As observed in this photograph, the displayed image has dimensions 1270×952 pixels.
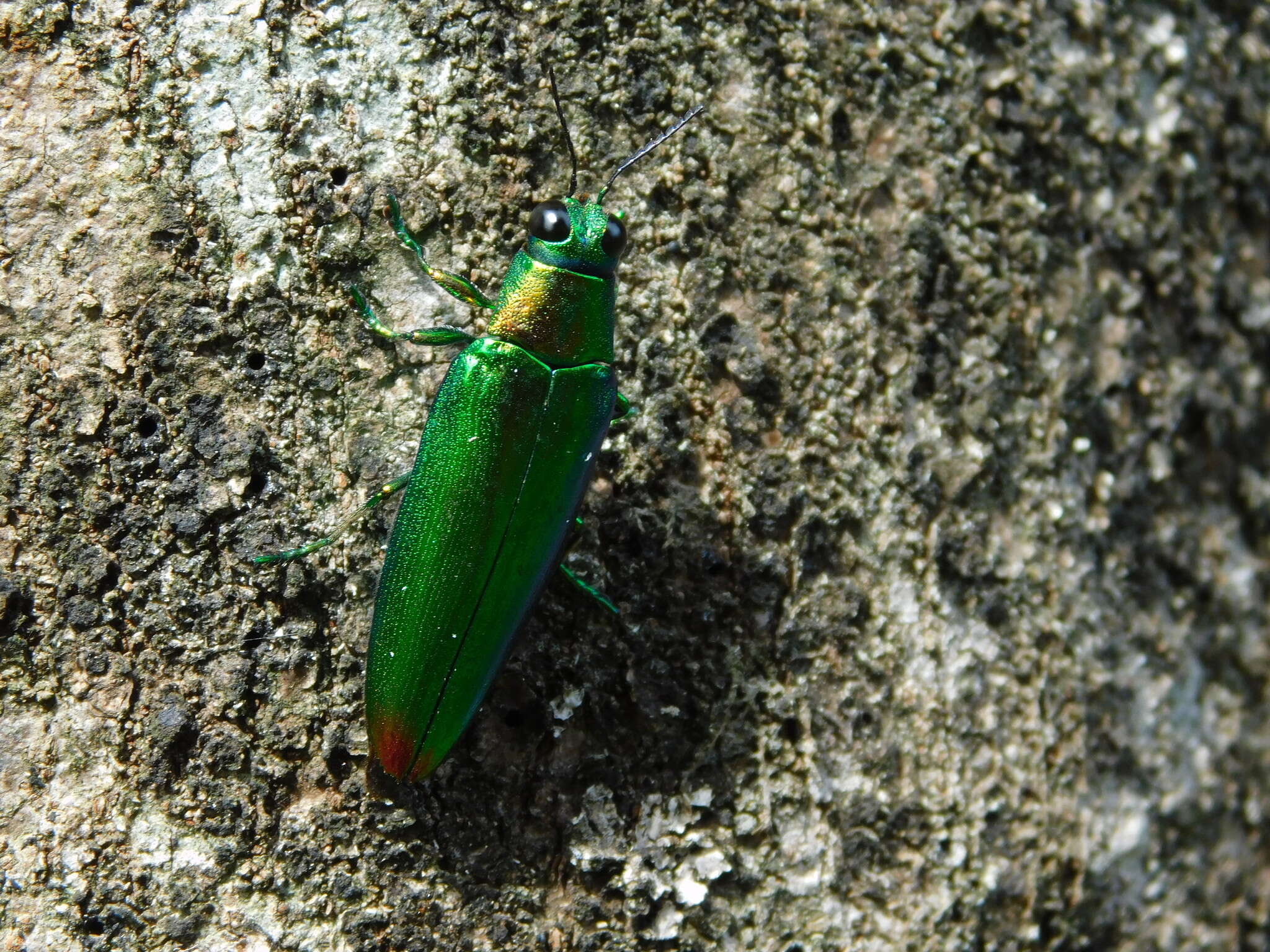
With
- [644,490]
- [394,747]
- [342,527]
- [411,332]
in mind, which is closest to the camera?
[394,747]

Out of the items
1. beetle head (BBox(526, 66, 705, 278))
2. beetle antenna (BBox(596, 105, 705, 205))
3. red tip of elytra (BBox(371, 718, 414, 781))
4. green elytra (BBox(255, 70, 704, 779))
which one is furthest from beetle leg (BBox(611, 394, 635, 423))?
red tip of elytra (BBox(371, 718, 414, 781))

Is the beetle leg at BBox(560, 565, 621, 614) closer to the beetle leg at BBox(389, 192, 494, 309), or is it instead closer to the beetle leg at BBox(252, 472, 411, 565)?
the beetle leg at BBox(252, 472, 411, 565)

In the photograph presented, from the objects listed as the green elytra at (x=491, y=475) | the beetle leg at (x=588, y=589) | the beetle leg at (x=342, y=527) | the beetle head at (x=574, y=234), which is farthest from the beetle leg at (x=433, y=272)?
the beetle leg at (x=588, y=589)

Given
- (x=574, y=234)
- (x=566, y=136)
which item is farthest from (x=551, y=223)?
(x=566, y=136)

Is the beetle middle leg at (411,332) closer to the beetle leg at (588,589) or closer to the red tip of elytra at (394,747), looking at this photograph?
the beetle leg at (588,589)

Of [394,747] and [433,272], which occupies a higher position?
[433,272]

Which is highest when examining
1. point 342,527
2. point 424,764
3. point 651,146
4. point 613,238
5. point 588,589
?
point 651,146

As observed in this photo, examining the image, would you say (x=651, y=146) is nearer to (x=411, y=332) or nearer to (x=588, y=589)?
(x=411, y=332)

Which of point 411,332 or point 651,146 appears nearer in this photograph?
point 411,332
